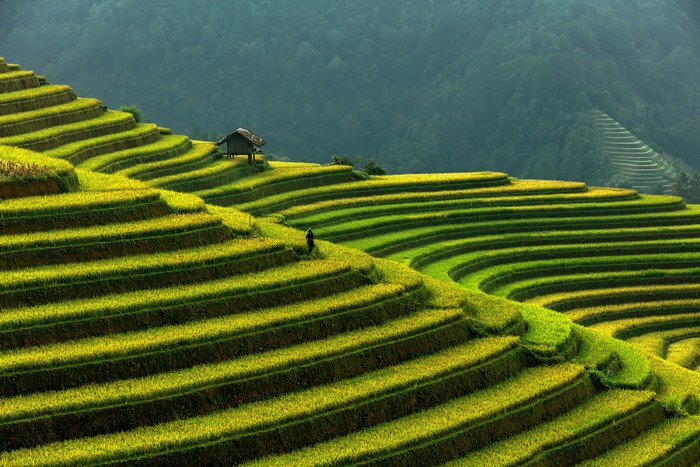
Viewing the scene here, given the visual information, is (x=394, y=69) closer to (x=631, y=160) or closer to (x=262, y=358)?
(x=631, y=160)

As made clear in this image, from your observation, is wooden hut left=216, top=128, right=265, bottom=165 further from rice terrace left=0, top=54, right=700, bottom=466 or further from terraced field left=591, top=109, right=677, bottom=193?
terraced field left=591, top=109, right=677, bottom=193

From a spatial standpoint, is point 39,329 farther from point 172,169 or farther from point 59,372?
point 172,169

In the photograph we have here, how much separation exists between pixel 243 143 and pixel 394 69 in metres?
90.8

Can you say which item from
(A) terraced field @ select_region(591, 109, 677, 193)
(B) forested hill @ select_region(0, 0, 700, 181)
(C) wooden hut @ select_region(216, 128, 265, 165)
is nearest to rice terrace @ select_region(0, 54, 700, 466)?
(C) wooden hut @ select_region(216, 128, 265, 165)

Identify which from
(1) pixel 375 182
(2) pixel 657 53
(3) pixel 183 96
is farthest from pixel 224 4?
(1) pixel 375 182

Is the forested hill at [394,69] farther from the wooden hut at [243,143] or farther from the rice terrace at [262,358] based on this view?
the rice terrace at [262,358]

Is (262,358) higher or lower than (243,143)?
lower

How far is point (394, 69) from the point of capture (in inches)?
5084

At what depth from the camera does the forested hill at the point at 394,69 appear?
112188 millimetres

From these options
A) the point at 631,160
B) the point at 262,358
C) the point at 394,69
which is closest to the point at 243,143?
the point at 262,358

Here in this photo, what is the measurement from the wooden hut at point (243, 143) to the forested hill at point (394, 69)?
66259 mm

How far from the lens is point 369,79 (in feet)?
417

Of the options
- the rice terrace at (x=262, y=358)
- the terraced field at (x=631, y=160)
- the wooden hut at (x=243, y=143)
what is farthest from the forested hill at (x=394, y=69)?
the rice terrace at (x=262, y=358)

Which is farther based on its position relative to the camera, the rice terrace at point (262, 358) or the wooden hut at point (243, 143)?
the wooden hut at point (243, 143)
